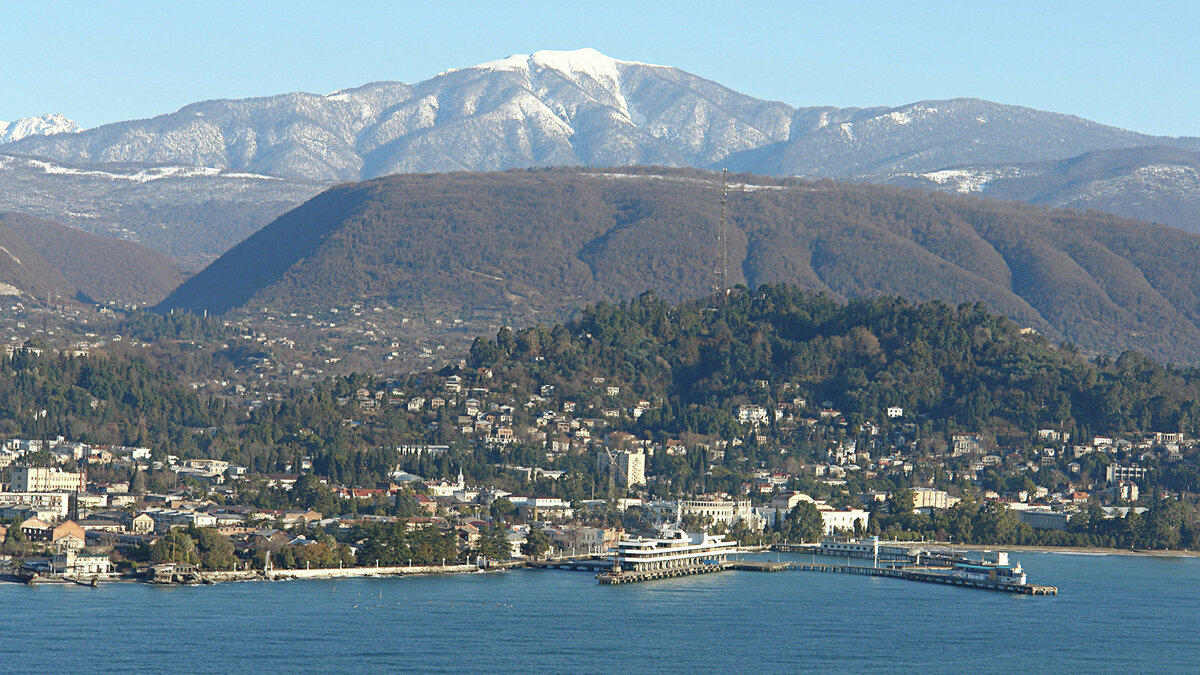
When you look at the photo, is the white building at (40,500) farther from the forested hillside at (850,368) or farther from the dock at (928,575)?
the forested hillside at (850,368)

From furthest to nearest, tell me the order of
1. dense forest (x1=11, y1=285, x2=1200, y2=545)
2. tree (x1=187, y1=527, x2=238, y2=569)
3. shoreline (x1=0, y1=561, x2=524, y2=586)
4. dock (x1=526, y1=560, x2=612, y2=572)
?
dense forest (x1=11, y1=285, x2=1200, y2=545) → dock (x1=526, y1=560, x2=612, y2=572) → tree (x1=187, y1=527, x2=238, y2=569) → shoreline (x1=0, y1=561, x2=524, y2=586)

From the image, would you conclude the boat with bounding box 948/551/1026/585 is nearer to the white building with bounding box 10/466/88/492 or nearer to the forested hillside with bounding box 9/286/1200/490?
the forested hillside with bounding box 9/286/1200/490

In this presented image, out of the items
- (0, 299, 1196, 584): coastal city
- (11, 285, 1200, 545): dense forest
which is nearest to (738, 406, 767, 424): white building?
(0, 299, 1196, 584): coastal city

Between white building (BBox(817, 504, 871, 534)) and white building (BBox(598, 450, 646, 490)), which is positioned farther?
white building (BBox(598, 450, 646, 490))

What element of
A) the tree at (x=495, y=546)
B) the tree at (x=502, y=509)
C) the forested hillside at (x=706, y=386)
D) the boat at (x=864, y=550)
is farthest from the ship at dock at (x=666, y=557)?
the forested hillside at (x=706, y=386)

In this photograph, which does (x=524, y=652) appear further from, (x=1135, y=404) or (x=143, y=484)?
(x=1135, y=404)

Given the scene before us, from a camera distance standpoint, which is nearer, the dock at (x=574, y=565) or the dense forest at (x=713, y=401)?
the dock at (x=574, y=565)

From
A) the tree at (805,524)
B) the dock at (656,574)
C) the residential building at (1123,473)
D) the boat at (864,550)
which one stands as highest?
the residential building at (1123,473)

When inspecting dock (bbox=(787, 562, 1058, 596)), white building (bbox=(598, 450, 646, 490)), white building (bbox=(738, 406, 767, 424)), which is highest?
white building (bbox=(738, 406, 767, 424))
